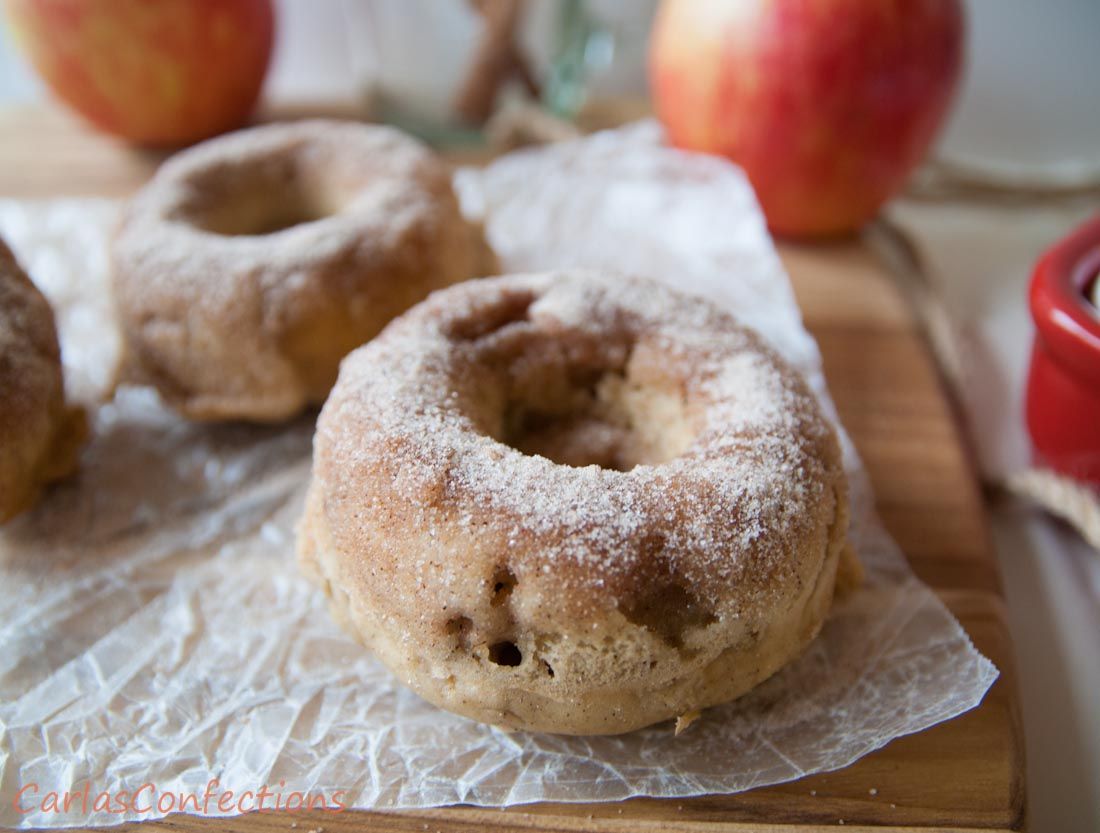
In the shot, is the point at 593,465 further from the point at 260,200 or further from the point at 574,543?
the point at 260,200

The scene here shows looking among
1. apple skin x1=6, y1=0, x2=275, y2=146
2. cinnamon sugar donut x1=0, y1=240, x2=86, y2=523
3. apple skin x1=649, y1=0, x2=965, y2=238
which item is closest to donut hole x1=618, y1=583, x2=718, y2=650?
cinnamon sugar donut x1=0, y1=240, x2=86, y2=523

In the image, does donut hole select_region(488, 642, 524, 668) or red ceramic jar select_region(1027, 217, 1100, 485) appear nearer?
donut hole select_region(488, 642, 524, 668)

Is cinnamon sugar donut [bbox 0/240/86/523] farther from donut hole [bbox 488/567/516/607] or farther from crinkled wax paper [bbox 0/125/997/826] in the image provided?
donut hole [bbox 488/567/516/607]

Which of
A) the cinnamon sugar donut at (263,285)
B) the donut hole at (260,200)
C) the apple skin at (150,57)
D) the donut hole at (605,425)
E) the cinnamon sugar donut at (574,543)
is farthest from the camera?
the apple skin at (150,57)

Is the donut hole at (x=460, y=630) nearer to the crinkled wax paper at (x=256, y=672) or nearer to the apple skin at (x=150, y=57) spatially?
the crinkled wax paper at (x=256, y=672)

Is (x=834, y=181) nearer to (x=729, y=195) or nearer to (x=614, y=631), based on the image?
(x=729, y=195)

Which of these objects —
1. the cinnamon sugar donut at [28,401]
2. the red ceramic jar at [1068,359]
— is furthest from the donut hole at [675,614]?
the cinnamon sugar donut at [28,401]

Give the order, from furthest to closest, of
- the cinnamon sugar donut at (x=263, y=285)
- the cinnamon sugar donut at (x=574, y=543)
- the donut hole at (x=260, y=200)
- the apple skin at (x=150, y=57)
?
the apple skin at (x=150, y=57), the donut hole at (x=260, y=200), the cinnamon sugar donut at (x=263, y=285), the cinnamon sugar donut at (x=574, y=543)
